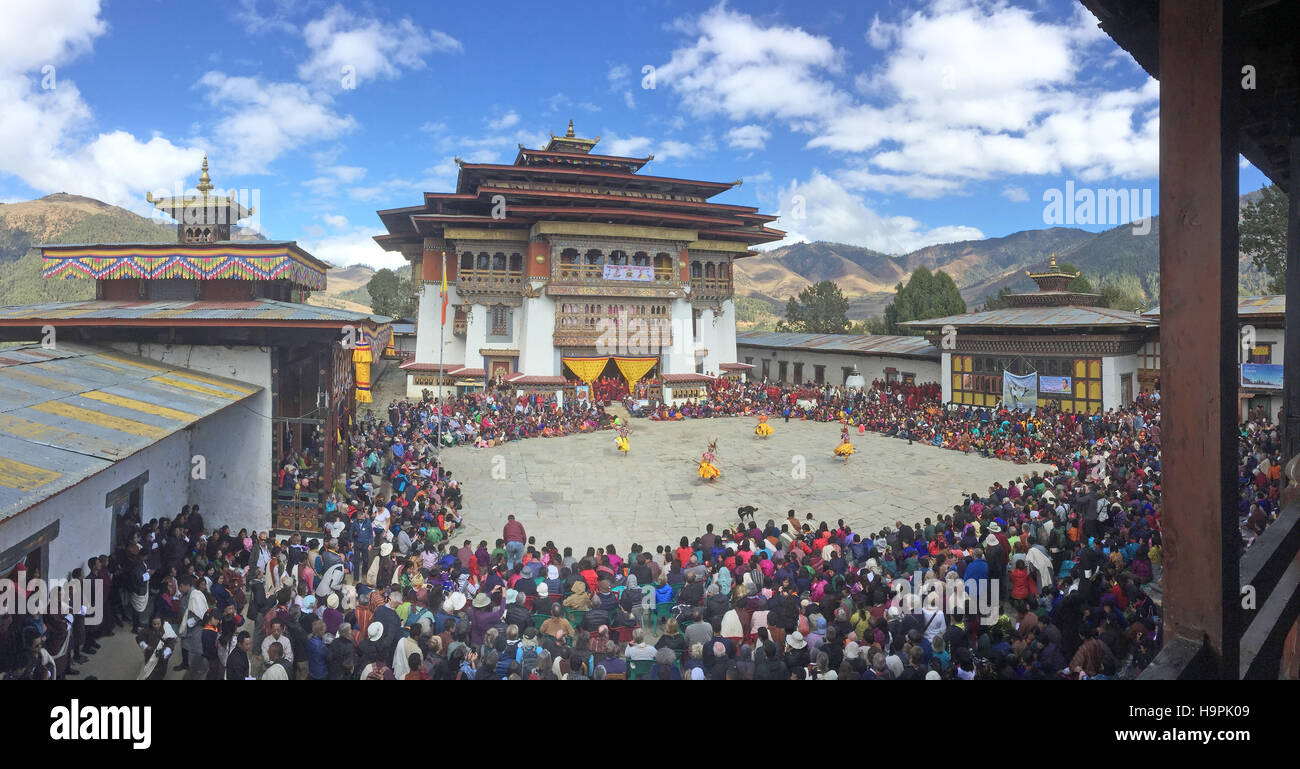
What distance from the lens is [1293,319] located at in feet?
16.8

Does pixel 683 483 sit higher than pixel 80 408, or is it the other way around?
pixel 80 408

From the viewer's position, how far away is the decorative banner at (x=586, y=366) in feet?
111

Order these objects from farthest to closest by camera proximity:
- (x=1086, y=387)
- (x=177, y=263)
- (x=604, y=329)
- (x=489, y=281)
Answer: (x=489, y=281) → (x=604, y=329) → (x=1086, y=387) → (x=177, y=263)

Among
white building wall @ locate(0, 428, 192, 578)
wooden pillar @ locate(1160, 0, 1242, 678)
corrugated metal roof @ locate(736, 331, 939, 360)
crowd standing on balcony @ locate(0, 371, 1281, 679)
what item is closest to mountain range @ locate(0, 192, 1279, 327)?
corrugated metal roof @ locate(736, 331, 939, 360)

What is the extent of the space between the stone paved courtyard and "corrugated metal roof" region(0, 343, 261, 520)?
6247 mm

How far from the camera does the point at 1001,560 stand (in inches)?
427

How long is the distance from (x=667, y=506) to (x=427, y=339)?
2419 cm

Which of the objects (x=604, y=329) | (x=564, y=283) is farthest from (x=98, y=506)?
(x=604, y=329)

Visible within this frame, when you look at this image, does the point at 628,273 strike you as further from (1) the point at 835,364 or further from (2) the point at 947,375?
(2) the point at 947,375

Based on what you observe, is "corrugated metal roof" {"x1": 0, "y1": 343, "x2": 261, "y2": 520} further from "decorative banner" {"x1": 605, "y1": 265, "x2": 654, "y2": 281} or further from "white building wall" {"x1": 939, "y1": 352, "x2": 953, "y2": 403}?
"white building wall" {"x1": 939, "y1": 352, "x2": 953, "y2": 403}

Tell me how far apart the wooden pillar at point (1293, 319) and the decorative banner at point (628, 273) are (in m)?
29.9

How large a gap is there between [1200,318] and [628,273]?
32.5 meters
